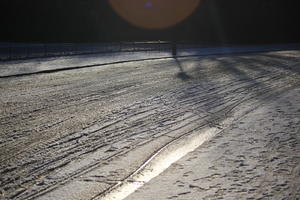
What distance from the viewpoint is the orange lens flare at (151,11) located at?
49.9 m

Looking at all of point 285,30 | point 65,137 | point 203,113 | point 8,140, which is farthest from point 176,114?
point 285,30

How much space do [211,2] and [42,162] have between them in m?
53.8

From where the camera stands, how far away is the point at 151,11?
165ft

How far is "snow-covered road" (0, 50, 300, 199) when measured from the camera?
13.0 ft

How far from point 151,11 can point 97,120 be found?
45632 mm

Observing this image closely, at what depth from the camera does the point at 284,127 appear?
5.99 meters

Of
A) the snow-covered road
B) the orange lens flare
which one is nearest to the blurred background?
the orange lens flare

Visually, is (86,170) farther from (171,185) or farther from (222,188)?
(222,188)

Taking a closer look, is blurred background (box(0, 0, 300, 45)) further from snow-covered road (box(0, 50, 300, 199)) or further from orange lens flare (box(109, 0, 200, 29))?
snow-covered road (box(0, 50, 300, 199))

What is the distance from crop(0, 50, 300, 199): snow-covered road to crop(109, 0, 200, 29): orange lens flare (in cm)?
3926

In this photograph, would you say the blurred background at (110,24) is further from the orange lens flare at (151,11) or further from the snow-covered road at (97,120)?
the snow-covered road at (97,120)

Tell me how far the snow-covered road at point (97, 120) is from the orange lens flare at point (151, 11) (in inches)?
1546

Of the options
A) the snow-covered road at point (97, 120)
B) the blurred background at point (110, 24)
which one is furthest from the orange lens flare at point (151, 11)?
the snow-covered road at point (97, 120)

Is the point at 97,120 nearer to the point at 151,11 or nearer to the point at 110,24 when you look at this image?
the point at 110,24
